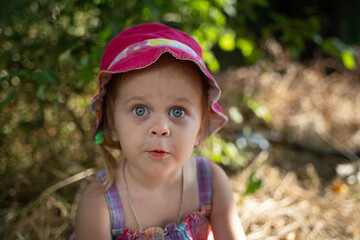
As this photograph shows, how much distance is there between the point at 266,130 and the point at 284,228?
138cm

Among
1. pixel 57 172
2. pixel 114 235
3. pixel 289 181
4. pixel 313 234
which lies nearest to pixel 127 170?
pixel 114 235

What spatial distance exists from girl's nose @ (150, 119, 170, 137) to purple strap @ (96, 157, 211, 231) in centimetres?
34

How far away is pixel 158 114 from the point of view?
1312mm

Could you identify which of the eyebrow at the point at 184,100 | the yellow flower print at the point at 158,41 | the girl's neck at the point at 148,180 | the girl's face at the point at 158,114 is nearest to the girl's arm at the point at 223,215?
the girl's neck at the point at 148,180

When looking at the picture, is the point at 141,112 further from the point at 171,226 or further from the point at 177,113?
the point at 171,226

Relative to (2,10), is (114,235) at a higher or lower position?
lower

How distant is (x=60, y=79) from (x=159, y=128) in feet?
3.50

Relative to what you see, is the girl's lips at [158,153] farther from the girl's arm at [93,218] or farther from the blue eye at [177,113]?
the girl's arm at [93,218]

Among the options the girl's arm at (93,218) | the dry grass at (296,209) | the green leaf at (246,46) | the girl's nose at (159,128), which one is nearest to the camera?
the girl's nose at (159,128)

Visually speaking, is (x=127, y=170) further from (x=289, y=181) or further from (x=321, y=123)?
(x=321, y=123)

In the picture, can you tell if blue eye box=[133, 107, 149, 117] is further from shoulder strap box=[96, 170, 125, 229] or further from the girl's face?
shoulder strap box=[96, 170, 125, 229]

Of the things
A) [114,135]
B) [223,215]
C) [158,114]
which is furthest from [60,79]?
[223,215]

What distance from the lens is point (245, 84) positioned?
3949 millimetres

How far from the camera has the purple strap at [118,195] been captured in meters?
1.48
